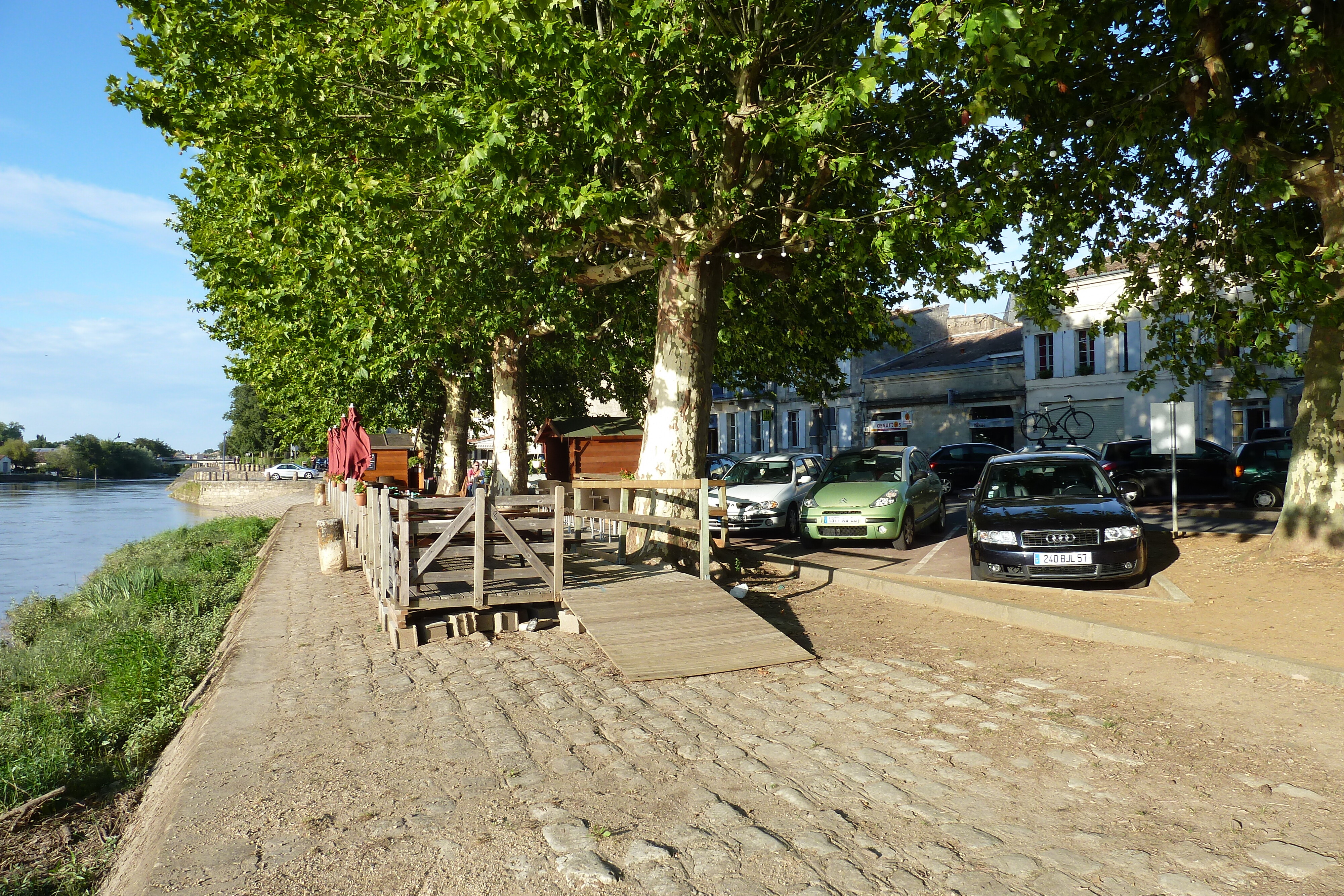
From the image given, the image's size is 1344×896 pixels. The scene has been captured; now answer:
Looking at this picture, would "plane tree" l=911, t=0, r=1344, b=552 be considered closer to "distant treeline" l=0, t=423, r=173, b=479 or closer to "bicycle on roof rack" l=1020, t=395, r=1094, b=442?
"bicycle on roof rack" l=1020, t=395, r=1094, b=442

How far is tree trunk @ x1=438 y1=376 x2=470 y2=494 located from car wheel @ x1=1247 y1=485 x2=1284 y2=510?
63.0ft


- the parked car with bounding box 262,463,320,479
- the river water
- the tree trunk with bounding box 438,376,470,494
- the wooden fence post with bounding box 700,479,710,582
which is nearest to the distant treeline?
the river water

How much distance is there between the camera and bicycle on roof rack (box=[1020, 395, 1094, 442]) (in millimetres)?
36719

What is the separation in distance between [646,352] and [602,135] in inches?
401

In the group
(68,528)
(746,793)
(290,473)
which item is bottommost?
(68,528)

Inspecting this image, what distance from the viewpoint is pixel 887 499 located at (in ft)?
47.5

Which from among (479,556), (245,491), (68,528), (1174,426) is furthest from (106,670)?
(245,491)

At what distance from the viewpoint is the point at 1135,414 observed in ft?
115

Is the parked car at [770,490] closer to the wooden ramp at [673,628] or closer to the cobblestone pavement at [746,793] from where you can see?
the wooden ramp at [673,628]

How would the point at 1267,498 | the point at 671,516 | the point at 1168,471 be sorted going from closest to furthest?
the point at 671,516, the point at 1267,498, the point at 1168,471

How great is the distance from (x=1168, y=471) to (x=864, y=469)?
10.1 m

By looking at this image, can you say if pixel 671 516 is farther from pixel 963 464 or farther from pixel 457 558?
pixel 963 464

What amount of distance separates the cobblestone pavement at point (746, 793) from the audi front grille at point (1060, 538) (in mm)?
3494

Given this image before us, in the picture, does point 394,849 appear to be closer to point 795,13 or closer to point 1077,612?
point 1077,612
